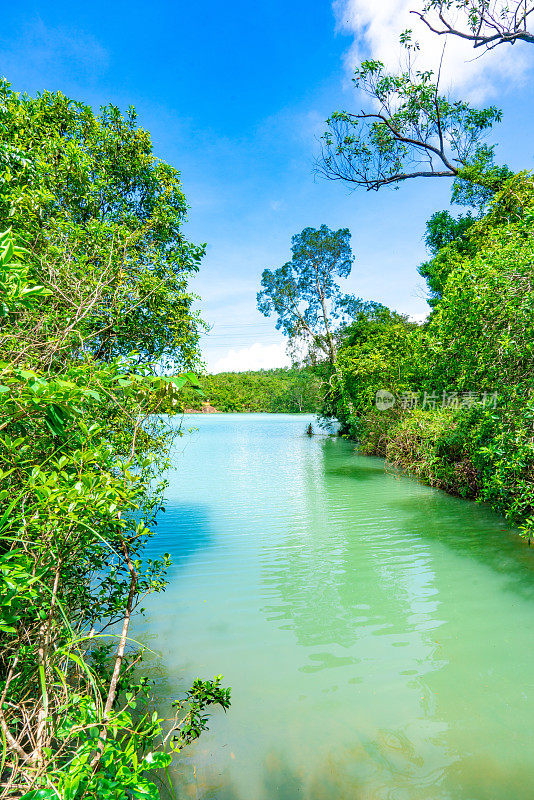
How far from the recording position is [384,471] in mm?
16109

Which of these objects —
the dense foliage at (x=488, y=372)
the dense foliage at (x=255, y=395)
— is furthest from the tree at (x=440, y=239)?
the dense foliage at (x=255, y=395)

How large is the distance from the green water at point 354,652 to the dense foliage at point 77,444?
50cm

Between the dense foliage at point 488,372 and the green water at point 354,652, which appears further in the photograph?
the dense foliage at point 488,372

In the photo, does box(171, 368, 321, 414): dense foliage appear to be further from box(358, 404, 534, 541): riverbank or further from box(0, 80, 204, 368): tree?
box(0, 80, 204, 368): tree

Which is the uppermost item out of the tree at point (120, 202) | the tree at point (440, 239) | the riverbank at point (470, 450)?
the tree at point (440, 239)

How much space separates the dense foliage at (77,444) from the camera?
1.59 metres

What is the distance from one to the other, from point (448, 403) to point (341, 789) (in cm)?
1123

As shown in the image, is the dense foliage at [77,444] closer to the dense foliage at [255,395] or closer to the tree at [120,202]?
the tree at [120,202]

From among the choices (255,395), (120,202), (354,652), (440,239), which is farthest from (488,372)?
(255,395)

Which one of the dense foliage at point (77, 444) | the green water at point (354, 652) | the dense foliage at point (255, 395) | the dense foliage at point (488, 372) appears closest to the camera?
the dense foliage at point (77, 444)

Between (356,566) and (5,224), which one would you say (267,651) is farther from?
(5,224)

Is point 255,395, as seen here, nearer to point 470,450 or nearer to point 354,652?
point 470,450

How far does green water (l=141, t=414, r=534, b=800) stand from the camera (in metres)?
2.91

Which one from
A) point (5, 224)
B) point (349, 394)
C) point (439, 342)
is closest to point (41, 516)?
point (5, 224)
